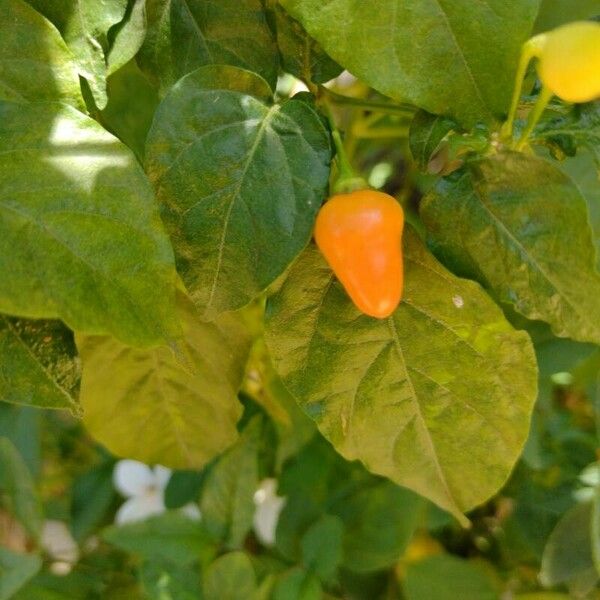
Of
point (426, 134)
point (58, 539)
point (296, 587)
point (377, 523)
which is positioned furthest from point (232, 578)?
point (58, 539)

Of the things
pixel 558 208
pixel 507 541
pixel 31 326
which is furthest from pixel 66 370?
pixel 507 541

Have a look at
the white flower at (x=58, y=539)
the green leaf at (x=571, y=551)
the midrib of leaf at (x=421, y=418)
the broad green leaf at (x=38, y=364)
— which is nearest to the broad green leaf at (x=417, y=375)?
the midrib of leaf at (x=421, y=418)

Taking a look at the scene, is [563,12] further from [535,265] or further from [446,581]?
[446,581]

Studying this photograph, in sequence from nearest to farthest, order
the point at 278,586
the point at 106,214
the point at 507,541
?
the point at 106,214 < the point at 278,586 < the point at 507,541

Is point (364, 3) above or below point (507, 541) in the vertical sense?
above

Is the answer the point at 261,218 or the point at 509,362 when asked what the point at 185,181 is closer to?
the point at 261,218

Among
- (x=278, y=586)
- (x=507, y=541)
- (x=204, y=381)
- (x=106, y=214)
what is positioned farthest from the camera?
(x=507, y=541)

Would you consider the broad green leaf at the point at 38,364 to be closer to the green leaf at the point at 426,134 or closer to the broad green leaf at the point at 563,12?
the green leaf at the point at 426,134
